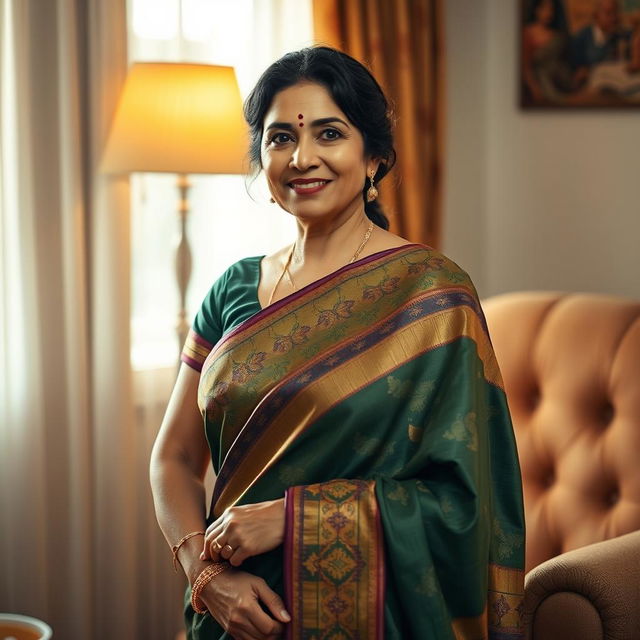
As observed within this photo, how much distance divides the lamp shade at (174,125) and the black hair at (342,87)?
62 centimetres

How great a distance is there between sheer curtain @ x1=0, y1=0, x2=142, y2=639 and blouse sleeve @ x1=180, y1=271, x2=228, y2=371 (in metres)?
0.74

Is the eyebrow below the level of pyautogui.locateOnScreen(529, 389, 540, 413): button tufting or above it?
above

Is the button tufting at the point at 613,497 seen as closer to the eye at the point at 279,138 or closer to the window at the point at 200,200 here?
the eye at the point at 279,138

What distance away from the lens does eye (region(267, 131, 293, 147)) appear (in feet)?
4.93

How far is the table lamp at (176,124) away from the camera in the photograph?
2.15m

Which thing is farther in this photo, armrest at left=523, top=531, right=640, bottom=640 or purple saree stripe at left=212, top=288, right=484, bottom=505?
armrest at left=523, top=531, right=640, bottom=640

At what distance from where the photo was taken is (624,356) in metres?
2.04

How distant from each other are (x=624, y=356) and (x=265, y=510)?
3.26 ft

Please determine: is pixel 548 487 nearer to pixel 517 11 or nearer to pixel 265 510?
pixel 265 510

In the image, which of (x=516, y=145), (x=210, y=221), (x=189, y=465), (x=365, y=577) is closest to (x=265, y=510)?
(x=365, y=577)

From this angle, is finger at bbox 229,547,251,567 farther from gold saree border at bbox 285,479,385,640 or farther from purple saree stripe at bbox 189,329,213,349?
purple saree stripe at bbox 189,329,213,349

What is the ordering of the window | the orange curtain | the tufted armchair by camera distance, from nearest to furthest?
1. the tufted armchair
2. the window
3. the orange curtain

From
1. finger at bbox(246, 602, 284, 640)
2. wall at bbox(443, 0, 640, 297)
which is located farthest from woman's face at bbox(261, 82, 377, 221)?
wall at bbox(443, 0, 640, 297)

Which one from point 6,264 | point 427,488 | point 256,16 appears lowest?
point 427,488
